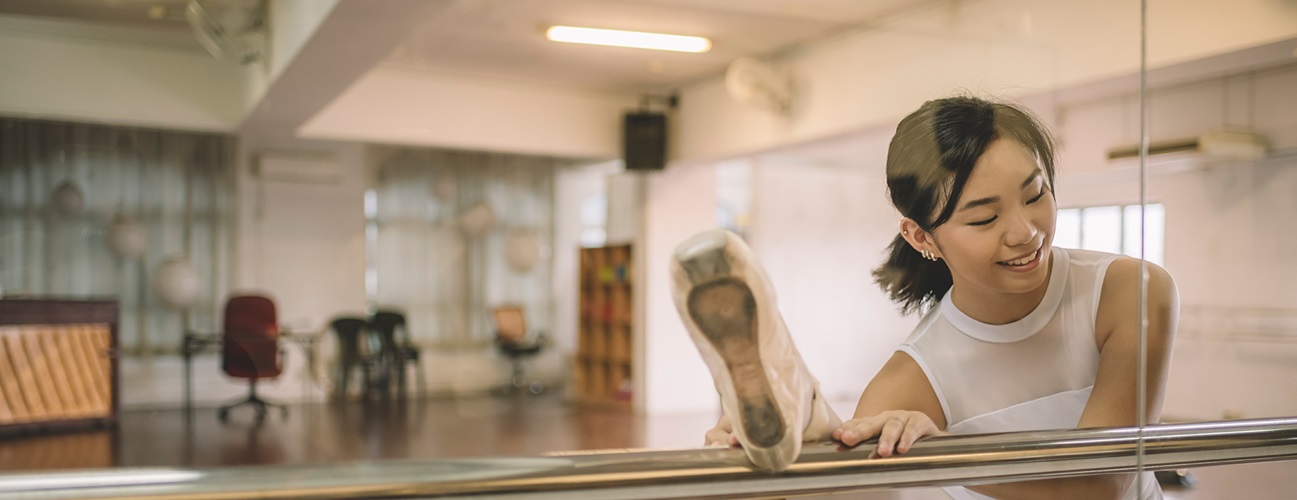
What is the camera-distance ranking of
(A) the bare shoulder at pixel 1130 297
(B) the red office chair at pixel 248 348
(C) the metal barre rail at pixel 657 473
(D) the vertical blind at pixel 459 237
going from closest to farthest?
(C) the metal barre rail at pixel 657 473 < (A) the bare shoulder at pixel 1130 297 < (B) the red office chair at pixel 248 348 < (D) the vertical blind at pixel 459 237

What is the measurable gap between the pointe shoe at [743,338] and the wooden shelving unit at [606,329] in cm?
47

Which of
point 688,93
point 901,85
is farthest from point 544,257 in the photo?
point 901,85

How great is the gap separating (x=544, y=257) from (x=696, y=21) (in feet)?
5.49

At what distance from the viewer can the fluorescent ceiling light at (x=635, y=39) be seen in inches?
39.9

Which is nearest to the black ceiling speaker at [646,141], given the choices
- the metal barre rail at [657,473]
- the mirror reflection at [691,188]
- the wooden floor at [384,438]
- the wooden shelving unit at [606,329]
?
the mirror reflection at [691,188]

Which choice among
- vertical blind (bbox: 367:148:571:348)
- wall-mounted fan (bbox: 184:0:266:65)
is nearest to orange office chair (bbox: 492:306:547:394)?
vertical blind (bbox: 367:148:571:348)

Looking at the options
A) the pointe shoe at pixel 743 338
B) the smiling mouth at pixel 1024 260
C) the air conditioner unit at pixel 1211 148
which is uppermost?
the air conditioner unit at pixel 1211 148

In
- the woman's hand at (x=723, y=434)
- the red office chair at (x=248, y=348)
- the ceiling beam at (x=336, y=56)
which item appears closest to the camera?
the woman's hand at (x=723, y=434)

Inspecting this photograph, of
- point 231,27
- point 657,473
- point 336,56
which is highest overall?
point 336,56

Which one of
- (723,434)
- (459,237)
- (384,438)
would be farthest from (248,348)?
(459,237)

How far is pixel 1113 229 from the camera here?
2.28 feet

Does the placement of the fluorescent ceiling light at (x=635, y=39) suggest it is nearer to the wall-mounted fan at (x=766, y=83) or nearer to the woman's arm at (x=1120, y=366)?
the wall-mounted fan at (x=766, y=83)

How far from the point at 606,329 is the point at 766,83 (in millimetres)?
446

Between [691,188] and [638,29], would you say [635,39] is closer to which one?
[638,29]
